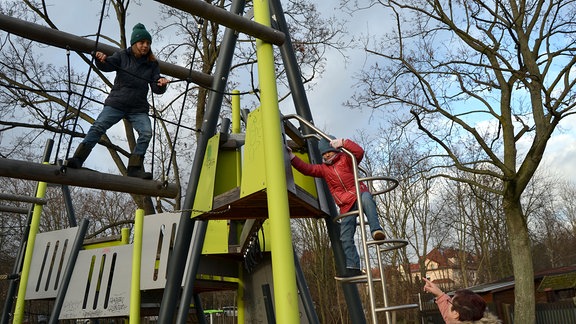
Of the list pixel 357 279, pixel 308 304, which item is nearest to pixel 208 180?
pixel 357 279

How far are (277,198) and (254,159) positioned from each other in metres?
0.48

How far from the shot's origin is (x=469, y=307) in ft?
8.99

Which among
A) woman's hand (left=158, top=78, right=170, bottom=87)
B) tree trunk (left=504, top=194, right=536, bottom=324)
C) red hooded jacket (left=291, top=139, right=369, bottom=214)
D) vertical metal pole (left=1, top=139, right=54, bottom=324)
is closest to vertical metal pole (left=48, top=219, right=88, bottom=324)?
vertical metal pole (left=1, top=139, right=54, bottom=324)

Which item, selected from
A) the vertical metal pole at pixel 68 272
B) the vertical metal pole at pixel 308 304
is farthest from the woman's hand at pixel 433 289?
the vertical metal pole at pixel 68 272

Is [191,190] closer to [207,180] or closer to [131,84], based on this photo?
[207,180]

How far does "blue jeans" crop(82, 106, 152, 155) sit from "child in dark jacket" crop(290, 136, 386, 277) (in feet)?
5.77

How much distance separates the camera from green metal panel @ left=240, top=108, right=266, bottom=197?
155 inches

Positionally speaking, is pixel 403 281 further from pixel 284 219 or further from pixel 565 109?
pixel 284 219

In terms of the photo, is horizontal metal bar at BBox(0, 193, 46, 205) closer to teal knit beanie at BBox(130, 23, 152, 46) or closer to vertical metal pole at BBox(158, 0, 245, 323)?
teal knit beanie at BBox(130, 23, 152, 46)

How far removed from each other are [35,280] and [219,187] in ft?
14.0

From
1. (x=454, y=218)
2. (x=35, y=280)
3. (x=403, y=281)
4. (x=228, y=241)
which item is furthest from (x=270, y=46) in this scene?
(x=454, y=218)

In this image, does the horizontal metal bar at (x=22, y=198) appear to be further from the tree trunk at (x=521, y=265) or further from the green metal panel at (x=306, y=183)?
the tree trunk at (x=521, y=265)

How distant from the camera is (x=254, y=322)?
21.4ft

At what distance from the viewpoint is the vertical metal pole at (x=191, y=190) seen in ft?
15.4
